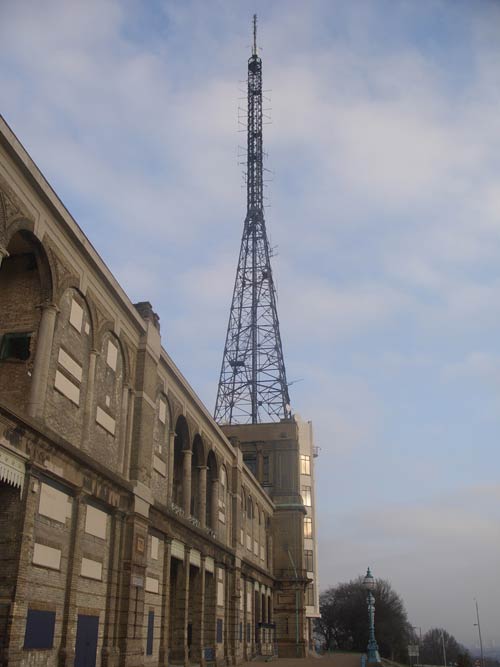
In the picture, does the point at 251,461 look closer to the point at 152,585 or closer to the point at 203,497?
the point at 203,497

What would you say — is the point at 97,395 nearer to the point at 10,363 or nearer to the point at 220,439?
the point at 10,363

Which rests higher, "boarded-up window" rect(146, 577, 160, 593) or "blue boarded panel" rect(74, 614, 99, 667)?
"boarded-up window" rect(146, 577, 160, 593)

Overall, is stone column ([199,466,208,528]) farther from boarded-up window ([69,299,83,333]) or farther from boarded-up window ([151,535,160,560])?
boarded-up window ([69,299,83,333])

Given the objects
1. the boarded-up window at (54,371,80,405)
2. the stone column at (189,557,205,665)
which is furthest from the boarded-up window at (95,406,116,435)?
the stone column at (189,557,205,665)

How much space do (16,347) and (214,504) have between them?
18380 mm

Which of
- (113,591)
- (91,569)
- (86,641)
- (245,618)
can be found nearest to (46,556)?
(91,569)

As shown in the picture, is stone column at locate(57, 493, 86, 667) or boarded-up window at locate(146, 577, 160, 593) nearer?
stone column at locate(57, 493, 86, 667)

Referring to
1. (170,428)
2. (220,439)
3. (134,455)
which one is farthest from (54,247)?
(220,439)

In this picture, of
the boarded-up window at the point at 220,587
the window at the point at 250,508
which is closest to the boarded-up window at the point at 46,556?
the boarded-up window at the point at 220,587

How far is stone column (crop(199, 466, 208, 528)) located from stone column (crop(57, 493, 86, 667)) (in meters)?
12.8

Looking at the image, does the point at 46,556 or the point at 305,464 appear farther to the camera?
the point at 305,464

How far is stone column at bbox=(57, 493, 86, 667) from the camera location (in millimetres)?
16969

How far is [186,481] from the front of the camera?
2939 centimetres

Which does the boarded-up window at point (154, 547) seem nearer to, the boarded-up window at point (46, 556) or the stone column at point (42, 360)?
the boarded-up window at point (46, 556)
